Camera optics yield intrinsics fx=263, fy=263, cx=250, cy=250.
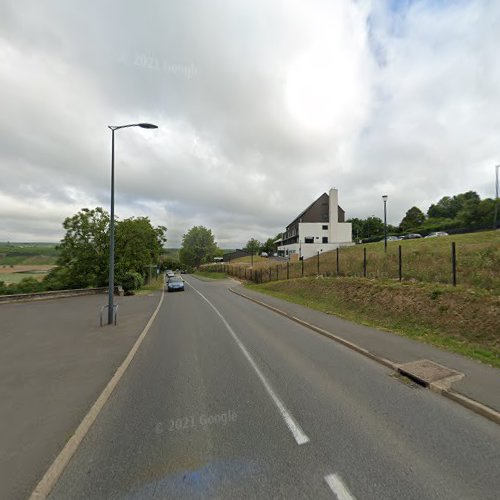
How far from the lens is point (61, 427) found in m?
3.57

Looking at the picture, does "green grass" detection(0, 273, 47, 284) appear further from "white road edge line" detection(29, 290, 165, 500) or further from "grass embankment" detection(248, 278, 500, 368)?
"white road edge line" detection(29, 290, 165, 500)


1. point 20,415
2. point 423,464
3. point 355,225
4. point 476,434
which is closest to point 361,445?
point 423,464

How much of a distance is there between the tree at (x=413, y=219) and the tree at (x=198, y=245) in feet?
207

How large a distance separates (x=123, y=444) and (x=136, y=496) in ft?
3.07

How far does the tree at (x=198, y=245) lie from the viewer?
93750 millimetres

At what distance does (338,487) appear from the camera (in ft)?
8.33

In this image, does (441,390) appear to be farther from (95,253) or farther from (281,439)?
(95,253)

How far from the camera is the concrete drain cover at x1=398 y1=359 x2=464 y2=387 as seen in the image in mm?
4727

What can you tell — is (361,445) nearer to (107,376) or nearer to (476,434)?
(476,434)

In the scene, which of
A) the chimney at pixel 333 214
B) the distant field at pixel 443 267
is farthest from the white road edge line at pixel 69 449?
the chimney at pixel 333 214

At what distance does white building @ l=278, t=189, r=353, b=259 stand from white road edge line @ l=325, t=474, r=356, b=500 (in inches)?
2064

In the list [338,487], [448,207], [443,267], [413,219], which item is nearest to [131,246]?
[443,267]

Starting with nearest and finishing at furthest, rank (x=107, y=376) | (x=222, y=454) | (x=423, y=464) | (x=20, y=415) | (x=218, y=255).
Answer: (x=423, y=464), (x=222, y=454), (x=20, y=415), (x=107, y=376), (x=218, y=255)

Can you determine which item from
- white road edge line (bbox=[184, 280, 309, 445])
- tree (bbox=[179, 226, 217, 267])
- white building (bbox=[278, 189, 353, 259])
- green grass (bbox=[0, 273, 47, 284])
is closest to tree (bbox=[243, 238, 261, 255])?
tree (bbox=[179, 226, 217, 267])
